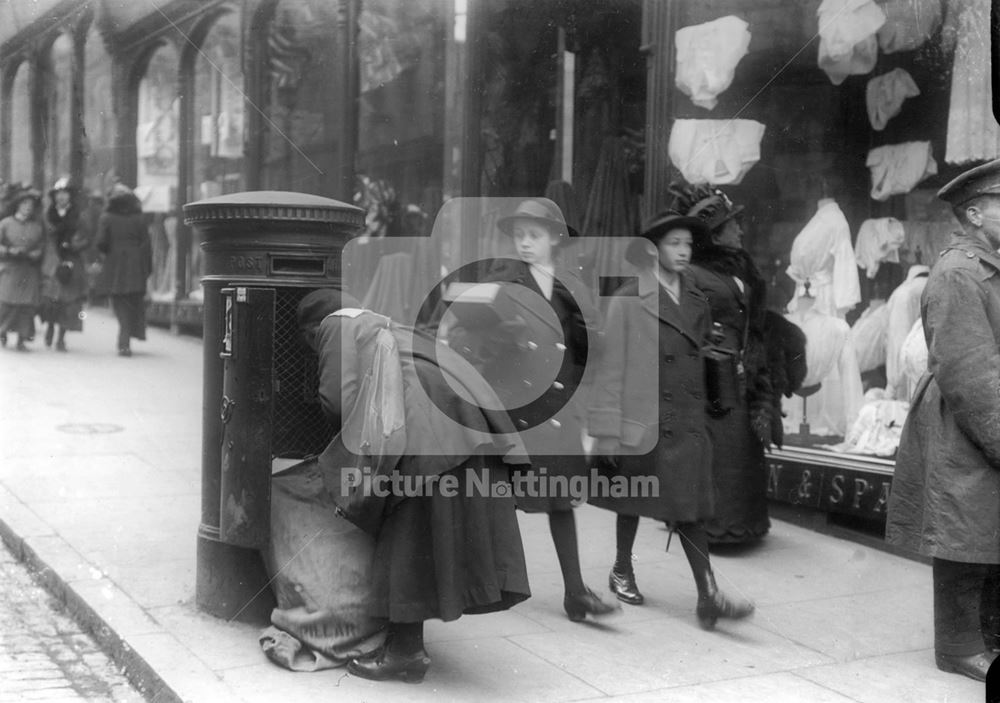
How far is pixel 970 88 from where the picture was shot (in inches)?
249

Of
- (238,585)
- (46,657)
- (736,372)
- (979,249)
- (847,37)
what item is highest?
(847,37)

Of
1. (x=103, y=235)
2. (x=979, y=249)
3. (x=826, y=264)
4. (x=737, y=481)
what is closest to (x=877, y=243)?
(x=826, y=264)

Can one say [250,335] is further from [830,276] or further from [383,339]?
[830,276]

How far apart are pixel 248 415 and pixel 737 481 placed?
2.77 meters

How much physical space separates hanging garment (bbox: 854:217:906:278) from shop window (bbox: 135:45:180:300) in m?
4.62

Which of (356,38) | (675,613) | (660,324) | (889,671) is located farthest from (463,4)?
(889,671)

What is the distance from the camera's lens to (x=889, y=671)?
445cm

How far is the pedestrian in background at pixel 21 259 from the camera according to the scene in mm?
7309

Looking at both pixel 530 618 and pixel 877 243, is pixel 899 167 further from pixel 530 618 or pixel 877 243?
pixel 530 618

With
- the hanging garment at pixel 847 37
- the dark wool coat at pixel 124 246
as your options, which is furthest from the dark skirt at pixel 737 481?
the dark wool coat at pixel 124 246

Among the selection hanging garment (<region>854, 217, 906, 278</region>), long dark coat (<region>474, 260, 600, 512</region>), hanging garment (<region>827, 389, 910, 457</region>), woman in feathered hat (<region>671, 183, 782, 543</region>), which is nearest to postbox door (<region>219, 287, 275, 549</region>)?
long dark coat (<region>474, 260, 600, 512</region>)

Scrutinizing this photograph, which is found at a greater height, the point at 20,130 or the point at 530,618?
the point at 20,130

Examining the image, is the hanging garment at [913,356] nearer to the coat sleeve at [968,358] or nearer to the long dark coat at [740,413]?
the long dark coat at [740,413]

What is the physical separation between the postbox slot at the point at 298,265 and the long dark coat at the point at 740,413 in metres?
1.82
